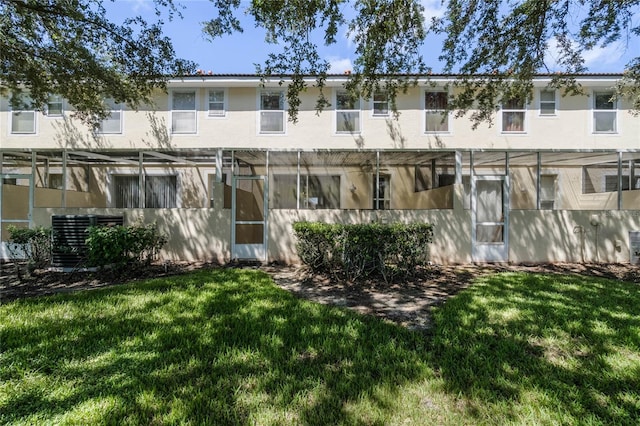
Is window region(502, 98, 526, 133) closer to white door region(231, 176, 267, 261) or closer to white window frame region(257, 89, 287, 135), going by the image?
white window frame region(257, 89, 287, 135)

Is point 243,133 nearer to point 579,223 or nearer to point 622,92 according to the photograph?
point 579,223

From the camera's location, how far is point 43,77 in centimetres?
797

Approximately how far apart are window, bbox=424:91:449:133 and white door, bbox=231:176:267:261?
7204mm

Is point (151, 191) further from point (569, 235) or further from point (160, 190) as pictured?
point (569, 235)

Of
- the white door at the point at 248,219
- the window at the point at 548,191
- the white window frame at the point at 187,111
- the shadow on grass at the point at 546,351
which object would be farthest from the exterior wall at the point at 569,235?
the white window frame at the point at 187,111

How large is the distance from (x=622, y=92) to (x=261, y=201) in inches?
471

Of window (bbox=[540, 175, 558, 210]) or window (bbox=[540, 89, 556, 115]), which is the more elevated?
window (bbox=[540, 89, 556, 115])

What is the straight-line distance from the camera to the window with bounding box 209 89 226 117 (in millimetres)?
12242

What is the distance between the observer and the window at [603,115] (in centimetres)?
1189

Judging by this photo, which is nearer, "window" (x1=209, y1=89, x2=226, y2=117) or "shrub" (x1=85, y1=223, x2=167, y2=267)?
"shrub" (x1=85, y1=223, x2=167, y2=267)

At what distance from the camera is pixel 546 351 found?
10.8 feet

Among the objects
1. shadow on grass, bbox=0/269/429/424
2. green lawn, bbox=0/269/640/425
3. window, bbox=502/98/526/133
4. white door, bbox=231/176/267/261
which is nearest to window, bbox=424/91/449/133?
window, bbox=502/98/526/133

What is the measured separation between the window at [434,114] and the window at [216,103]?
818 cm

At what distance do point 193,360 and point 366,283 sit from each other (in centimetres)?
392
